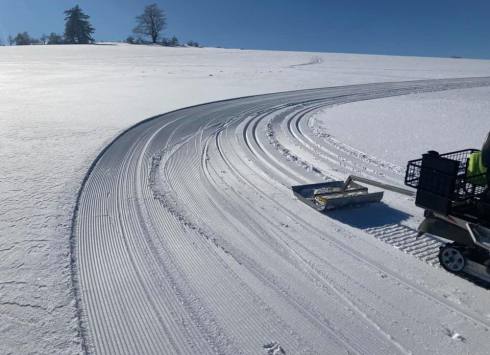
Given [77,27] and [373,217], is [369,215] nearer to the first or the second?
[373,217]

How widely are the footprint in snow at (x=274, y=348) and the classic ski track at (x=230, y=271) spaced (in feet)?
0.15

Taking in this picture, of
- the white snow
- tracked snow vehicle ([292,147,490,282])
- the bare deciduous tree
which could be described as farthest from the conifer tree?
tracked snow vehicle ([292,147,490,282])

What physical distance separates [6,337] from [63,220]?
7.44ft

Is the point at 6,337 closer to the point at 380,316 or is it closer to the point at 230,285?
the point at 230,285

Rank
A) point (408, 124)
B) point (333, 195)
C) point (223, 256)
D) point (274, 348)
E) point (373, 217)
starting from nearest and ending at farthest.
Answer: point (274, 348)
point (223, 256)
point (373, 217)
point (333, 195)
point (408, 124)

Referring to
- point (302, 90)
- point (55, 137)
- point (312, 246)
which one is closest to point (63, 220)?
point (312, 246)

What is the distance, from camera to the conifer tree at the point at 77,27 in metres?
63.2

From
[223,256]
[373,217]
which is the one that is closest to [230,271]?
[223,256]

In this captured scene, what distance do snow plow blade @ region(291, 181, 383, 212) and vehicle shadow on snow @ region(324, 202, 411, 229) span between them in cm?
8

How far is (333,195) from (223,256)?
2374 mm

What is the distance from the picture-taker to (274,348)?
3166 mm

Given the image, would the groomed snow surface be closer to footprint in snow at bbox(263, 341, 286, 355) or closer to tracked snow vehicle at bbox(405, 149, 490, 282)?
footprint in snow at bbox(263, 341, 286, 355)

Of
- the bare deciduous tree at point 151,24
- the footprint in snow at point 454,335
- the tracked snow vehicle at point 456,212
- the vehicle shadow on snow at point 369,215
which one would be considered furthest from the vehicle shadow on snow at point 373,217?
the bare deciduous tree at point 151,24

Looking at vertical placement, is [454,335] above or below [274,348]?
above
